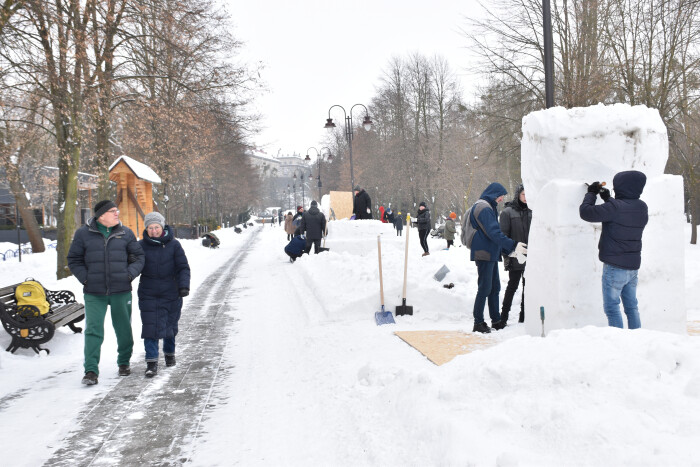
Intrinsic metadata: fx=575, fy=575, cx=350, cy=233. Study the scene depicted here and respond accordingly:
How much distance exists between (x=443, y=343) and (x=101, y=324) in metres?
3.65

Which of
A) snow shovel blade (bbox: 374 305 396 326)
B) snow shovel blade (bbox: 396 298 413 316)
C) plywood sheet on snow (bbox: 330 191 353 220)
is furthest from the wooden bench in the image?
plywood sheet on snow (bbox: 330 191 353 220)

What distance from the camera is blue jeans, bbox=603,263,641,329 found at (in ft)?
17.4

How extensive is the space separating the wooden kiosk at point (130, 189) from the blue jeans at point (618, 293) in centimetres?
1646

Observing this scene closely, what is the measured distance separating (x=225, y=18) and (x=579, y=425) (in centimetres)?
1791

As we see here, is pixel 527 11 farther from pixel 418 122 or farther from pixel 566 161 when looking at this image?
pixel 418 122

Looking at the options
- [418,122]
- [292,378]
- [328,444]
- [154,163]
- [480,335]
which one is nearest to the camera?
[328,444]

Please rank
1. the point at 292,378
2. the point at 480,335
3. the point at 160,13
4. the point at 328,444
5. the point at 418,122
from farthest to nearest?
the point at 418,122 < the point at 160,13 < the point at 480,335 < the point at 292,378 < the point at 328,444

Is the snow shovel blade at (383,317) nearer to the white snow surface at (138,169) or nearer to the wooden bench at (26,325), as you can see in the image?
the wooden bench at (26,325)

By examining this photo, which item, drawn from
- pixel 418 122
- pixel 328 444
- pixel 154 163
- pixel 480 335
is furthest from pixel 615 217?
pixel 418 122

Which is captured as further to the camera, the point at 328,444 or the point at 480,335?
the point at 480,335

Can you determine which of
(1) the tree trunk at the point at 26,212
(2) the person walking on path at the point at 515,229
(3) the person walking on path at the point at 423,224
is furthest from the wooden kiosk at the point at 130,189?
(2) the person walking on path at the point at 515,229

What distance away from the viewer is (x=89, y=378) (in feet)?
18.4

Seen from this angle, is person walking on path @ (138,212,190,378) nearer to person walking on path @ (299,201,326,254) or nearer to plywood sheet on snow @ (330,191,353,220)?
person walking on path @ (299,201,326,254)

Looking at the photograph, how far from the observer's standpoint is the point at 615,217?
17.2 feet
